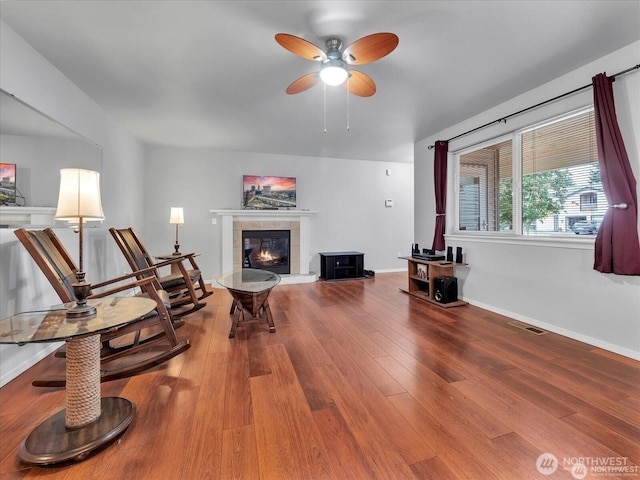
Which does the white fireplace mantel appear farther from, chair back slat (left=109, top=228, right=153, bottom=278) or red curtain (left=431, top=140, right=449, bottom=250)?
red curtain (left=431, top=140, right=449, bottom=250)

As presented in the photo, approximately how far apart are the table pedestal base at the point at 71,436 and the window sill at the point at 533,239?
3.66 m

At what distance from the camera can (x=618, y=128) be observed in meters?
2.26

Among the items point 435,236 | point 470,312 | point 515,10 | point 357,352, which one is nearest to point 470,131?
point 435,236

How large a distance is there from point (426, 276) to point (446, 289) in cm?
38

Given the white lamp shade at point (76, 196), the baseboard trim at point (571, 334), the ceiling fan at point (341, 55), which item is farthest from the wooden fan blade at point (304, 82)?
the baseboard trim at point (571, 334)

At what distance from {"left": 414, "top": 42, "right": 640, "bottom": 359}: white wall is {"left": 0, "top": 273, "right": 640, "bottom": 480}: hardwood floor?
9.9 inches

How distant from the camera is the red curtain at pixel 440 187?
4.13 m

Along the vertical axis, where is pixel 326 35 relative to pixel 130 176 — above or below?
above

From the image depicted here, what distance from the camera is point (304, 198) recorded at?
5.75 metres

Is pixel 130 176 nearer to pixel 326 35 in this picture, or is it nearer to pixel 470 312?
pixel 326 35

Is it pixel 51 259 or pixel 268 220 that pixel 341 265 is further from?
pixel 51 259

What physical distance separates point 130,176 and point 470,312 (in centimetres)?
509

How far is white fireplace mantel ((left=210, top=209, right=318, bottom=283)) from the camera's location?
5.06 meters

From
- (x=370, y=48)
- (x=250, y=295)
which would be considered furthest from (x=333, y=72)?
(x=250, y=295)
